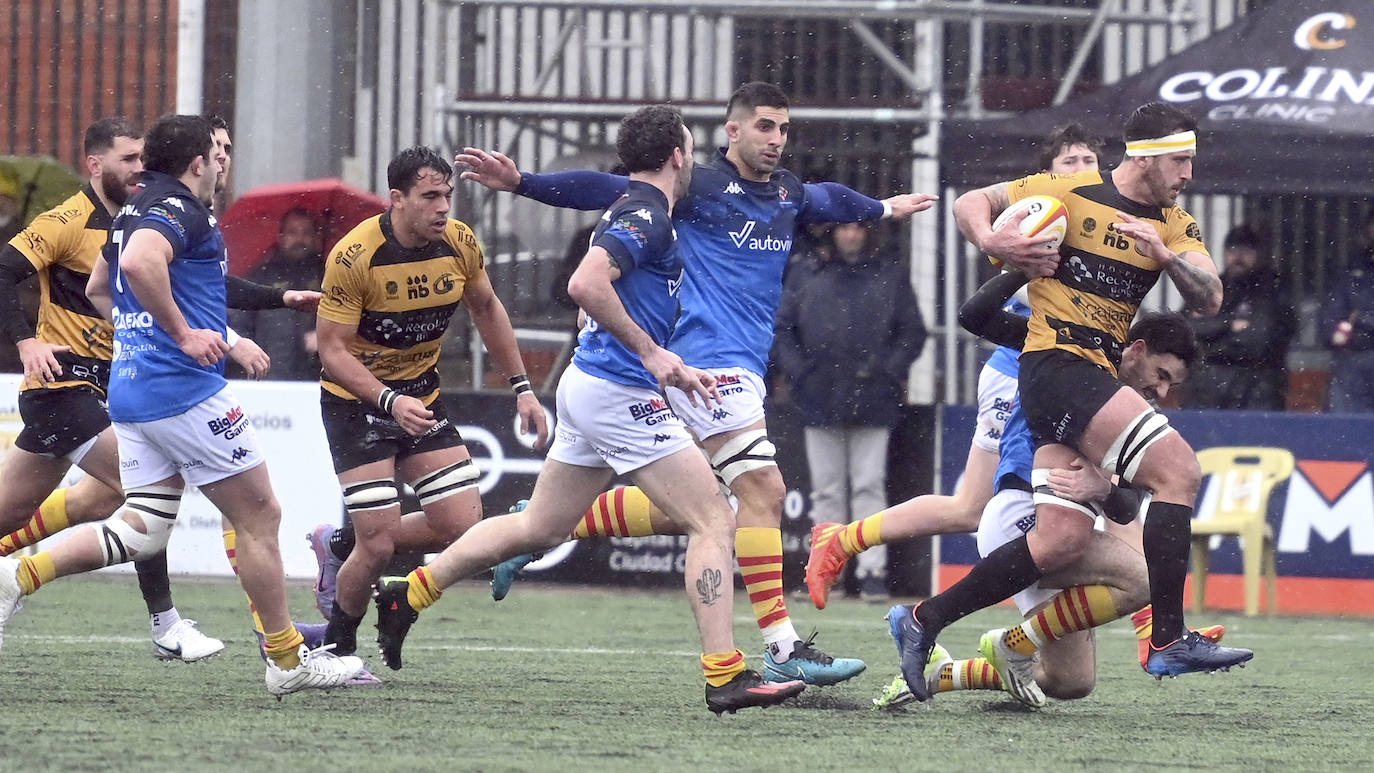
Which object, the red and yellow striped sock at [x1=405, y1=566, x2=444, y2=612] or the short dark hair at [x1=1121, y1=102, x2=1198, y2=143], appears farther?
the red and yellow striped sock at [x1=405, y1=566, x2=444, y2=612]

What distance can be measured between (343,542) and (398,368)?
81 cm

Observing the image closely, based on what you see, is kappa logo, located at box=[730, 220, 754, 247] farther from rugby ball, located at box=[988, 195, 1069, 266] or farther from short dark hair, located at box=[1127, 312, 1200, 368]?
short dark hair, located at box=[1127, 312, 1200, 368]

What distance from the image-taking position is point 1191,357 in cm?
670

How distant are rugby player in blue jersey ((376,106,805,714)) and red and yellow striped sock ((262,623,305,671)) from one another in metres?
0.86

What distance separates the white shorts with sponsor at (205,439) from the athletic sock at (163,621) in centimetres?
125

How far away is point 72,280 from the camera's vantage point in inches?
305

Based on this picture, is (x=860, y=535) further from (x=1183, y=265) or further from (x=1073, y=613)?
(x=1183, y=265)

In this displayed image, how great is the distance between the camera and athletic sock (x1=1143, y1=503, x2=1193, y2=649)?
20.3ft

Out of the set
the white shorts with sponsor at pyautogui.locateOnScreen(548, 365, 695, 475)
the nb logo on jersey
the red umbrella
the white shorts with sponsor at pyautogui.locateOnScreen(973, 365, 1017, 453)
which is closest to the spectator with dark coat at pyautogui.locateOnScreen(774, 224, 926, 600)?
the red umbrella

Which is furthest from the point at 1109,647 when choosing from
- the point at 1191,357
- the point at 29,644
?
the point at 29,644

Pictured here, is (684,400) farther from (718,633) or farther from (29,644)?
(29,644)

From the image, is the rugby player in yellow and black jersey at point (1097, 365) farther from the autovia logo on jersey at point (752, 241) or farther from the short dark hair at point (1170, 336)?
the autovia logo on jersey at point (752, 241)

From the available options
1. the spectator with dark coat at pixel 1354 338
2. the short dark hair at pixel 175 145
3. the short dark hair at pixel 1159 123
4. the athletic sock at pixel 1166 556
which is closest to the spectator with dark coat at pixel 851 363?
the spectator with dark coat at pixel 1354 338

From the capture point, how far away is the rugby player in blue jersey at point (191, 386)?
20.9 ft
